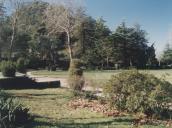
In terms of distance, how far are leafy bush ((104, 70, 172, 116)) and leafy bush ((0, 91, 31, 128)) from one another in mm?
4779

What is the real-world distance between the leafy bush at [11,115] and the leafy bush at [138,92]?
4.78 meters

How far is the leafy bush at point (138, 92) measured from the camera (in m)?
14.9

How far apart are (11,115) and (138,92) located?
20.3 feet

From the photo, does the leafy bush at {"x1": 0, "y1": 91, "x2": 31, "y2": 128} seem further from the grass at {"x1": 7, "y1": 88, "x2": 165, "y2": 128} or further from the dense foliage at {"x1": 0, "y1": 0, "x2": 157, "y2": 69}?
the dense foliage at {"x1": 0, "y1": 0, "x2": 157, "y2": 69}

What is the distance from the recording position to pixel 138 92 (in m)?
15.4

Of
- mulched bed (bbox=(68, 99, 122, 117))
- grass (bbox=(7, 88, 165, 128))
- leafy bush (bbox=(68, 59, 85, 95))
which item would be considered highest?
leafy bush (bbox=(68, 59, 85, 95))

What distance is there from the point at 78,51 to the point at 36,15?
13030 millimetres

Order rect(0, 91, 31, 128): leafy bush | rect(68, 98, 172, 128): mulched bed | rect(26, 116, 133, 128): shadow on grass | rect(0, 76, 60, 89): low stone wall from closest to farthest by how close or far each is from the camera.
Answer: rect(0, 91, 31, 128): leafy bush
rect(26, 116, 133, 128): shadow on grass
rect(68, 98, 172, 128): mulched bed
rect(0, 76, 60, 89): low stone wall

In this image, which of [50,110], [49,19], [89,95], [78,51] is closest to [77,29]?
[78,51]

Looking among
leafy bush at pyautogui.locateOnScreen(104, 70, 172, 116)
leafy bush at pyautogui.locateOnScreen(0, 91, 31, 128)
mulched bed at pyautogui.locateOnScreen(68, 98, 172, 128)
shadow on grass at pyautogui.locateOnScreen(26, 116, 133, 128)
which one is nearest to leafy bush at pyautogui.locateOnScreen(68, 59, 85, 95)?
mulched bed at pyautogui.locateOnScreen(68, 98, 172, 128)

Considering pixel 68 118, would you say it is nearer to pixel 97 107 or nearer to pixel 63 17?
pixel 97 107

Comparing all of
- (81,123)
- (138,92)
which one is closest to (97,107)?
(138,92)

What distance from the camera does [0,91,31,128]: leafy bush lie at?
1089 centimetres

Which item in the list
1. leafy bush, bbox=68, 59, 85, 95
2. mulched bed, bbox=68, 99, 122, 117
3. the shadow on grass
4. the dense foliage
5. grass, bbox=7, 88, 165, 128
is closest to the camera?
the shadow on grass
